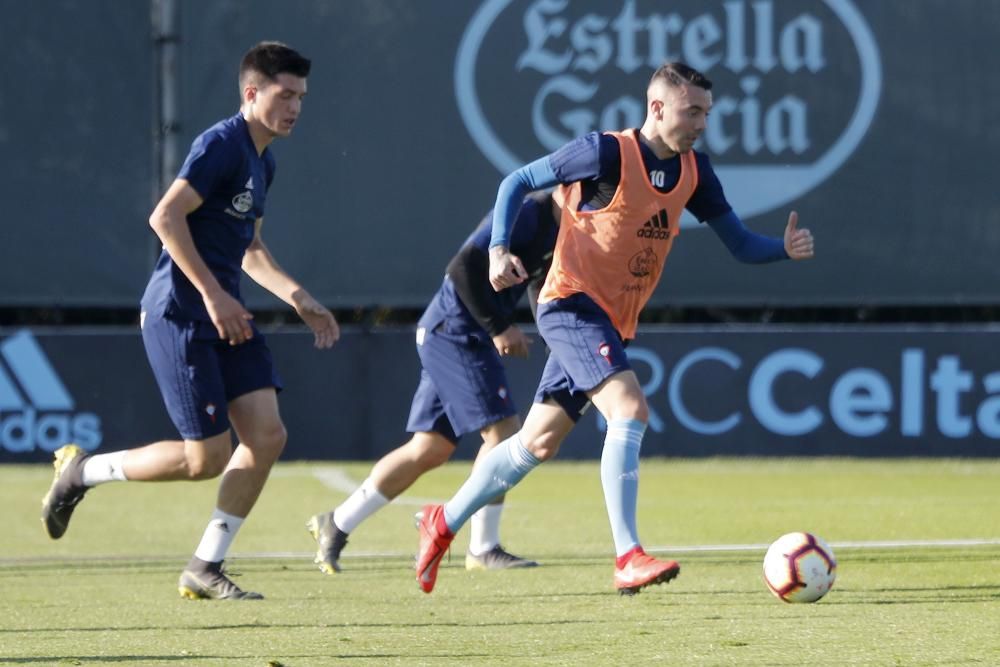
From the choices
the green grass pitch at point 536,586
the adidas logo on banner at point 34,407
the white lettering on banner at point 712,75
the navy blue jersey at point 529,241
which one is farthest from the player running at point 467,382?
the adidas logo on banner at point 34,407

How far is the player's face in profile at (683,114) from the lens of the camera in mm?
6133

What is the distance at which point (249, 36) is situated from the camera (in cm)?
1283

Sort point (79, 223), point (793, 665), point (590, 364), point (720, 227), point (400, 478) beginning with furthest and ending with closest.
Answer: point (79, 223)
point (400, 478)
point (720, 227)
point (590, 364)
point (793, 665)

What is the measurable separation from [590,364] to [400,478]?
165 cm

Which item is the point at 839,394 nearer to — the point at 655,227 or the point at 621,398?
the point at 655,227

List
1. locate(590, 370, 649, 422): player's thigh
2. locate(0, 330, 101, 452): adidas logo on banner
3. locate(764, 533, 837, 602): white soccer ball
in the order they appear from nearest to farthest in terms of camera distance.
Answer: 1. locate(764, 533, 837, 602): white soccer ball
2. locate(590, 370, 649, 422): player's thigh
3. locate(0, 330, 101, 452): adidas logo on banner

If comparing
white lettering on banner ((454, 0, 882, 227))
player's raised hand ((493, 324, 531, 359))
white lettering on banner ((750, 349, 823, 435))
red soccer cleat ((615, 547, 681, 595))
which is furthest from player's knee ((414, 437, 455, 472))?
white lettering on banner ((454, 0, 882, 227))

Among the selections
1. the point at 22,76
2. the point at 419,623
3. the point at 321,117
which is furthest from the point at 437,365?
the point at 22,76

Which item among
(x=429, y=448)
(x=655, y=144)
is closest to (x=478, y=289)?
(x=429, y=448)

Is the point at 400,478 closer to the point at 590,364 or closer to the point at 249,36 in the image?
the point at 590,364

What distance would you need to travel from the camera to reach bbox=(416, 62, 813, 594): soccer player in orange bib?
6121 mm

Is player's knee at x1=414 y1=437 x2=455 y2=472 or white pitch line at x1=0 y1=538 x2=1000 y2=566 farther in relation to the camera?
white pitch line at x1=0 y1=538 x2=1000 y2=566

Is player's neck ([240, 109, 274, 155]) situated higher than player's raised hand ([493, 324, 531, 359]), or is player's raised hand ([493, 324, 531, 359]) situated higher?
player's neck ([240, 109, 274, 155])

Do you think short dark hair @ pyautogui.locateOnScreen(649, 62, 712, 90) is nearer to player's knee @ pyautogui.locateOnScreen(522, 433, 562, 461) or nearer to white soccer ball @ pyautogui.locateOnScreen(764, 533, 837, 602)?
player's knee @ pyautogui.locateOnScreen(522, 433, 562, 461)
